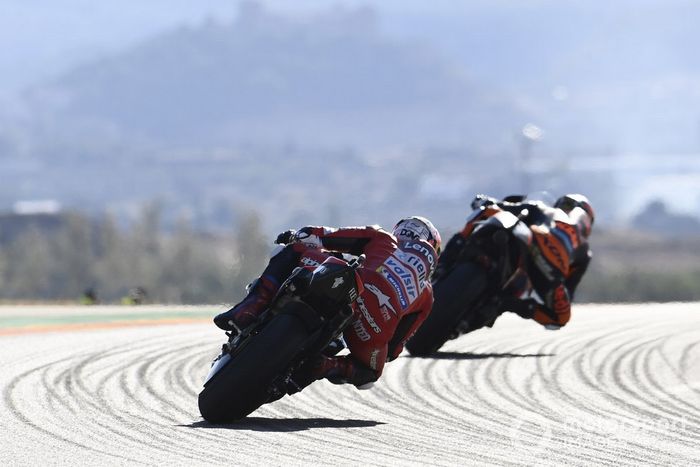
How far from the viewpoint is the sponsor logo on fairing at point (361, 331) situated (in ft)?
34.7

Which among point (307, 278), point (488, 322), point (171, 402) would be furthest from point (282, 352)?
point (488, 322)

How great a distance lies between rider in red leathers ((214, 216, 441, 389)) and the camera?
32.7 feet

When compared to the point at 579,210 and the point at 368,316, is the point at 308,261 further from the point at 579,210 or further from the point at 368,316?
the point at 579,210

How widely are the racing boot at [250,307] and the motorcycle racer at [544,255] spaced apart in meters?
5.74

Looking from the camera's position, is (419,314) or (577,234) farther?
(577,234)

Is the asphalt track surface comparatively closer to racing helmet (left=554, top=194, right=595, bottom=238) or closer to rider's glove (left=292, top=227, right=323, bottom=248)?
rider's glove (left=292, top=227, right=323, bottom=248)

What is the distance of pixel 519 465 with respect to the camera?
766 centimetres

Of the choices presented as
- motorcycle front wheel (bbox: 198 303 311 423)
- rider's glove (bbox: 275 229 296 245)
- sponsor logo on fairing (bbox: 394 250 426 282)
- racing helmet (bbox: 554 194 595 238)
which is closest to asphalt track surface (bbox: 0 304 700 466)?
motorcycle front wheel (bbox: 198 303 311 423)

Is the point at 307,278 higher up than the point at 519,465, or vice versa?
the point at 307,278

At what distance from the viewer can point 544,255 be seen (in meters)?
16.1

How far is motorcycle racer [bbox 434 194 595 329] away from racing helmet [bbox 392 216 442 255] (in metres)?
3.79

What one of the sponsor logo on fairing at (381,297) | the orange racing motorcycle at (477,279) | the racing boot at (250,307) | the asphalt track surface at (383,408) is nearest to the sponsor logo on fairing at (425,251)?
the sponsor logo on fairing at (381,297)

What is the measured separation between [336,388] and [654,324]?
9.85 m

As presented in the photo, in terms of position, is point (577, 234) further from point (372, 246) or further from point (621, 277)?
point (621, 277)
